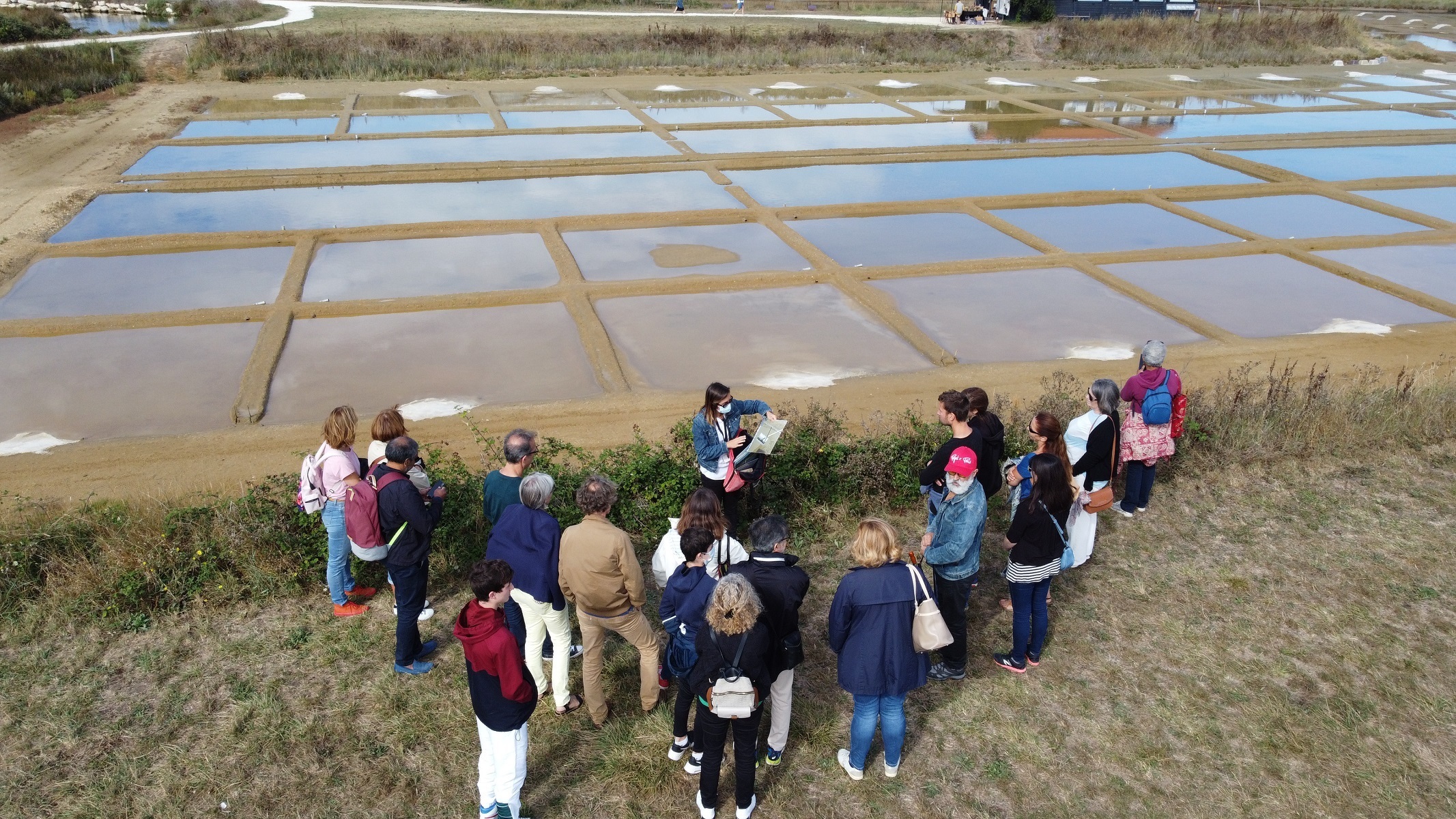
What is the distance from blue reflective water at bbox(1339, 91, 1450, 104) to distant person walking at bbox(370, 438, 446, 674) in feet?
111

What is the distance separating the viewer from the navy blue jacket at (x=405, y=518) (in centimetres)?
565

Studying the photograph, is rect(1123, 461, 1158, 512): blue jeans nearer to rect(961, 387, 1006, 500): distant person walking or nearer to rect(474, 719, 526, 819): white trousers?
rect(961, 387, 1006, 500): distant person walking

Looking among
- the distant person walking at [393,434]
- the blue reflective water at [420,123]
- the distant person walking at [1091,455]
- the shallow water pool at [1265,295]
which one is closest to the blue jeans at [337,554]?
the distant person walking at [393,434]

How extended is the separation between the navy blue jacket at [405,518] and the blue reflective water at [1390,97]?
33.8 meters

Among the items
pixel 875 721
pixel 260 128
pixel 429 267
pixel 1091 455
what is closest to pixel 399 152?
pixel 260 128

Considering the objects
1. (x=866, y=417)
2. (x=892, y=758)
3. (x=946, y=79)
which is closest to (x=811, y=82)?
(x=946, y=79)

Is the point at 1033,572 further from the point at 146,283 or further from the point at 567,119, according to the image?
the point at 567,119

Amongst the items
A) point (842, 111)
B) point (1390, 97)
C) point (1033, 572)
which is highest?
point (842, 111)

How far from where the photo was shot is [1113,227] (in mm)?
17203

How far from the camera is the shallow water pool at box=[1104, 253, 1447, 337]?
517 inches

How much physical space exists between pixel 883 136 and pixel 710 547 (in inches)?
793

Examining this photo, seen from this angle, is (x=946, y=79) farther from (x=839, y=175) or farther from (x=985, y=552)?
(x=985, y=552)

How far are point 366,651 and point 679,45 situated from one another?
30847 millimetres

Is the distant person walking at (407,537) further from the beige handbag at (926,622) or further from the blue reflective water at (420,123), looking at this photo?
the blue reflective water at (420,123)
